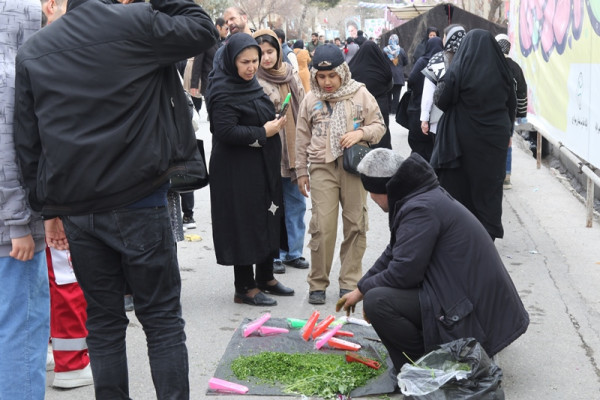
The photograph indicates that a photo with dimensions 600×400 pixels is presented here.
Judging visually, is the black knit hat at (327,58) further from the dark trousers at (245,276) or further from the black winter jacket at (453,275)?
the black winter jacket at (453,275)

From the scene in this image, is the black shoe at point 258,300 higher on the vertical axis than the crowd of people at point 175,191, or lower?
lower

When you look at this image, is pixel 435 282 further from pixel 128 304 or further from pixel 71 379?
pixel 128 304

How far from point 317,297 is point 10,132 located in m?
2.99

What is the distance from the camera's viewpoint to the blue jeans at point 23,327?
3400 mm

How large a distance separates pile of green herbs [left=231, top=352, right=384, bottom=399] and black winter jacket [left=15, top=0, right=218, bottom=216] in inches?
64.7

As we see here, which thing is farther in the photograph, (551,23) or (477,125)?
(551,23)

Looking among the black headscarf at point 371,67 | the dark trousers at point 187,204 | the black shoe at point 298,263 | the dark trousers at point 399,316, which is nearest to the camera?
the dark trousers at point 399,316

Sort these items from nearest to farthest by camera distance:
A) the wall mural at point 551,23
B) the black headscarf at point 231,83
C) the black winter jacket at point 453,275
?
the black winter jacket at point 453,275 < the black headscarf at point 231,83 < the wall mural at point 551,23

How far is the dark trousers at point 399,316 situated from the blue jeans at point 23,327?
5.19 feet

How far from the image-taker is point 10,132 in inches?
131

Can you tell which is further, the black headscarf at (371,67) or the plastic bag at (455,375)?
the black headscarf at (371,67)

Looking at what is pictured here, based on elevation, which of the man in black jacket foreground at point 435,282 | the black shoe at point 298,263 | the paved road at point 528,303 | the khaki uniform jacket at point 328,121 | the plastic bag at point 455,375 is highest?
the khaki uniform jacket at point 328,121

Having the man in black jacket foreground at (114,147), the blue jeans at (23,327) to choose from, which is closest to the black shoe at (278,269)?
the blue jeans at (23,327)

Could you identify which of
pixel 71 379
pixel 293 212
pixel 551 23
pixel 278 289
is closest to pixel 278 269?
pixel 293 212
